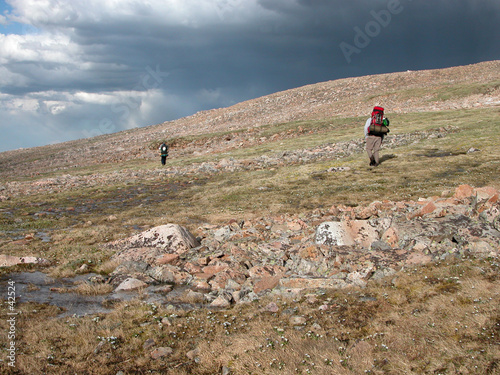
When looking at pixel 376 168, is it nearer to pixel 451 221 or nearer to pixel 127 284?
pixel 451 221

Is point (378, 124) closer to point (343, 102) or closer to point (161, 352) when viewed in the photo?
point (161, 352)

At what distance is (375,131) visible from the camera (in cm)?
2248

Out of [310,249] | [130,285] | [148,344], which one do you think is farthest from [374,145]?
[148,344]

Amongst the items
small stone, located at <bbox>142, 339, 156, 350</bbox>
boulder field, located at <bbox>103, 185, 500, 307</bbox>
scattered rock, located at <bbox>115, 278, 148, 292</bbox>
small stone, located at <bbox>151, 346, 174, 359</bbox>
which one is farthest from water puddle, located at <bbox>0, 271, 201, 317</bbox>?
small stone, located at <bbox>151, 346, 174, 359</bbox>

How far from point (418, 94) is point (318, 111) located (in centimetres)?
1611

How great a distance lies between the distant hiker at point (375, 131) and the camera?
22425 millimetres

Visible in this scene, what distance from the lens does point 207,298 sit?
8531mm

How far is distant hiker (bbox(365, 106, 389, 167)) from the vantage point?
2242 centimetres

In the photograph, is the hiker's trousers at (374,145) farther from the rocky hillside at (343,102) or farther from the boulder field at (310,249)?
the rocky hillside at (343,102)

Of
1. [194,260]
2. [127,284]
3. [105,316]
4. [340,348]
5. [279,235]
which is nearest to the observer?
[340,348]

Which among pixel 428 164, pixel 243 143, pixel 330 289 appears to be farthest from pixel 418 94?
pixel 330 289

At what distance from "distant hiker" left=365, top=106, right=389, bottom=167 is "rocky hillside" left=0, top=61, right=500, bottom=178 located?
2705cm

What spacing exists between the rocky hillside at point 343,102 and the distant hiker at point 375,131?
88.7 ft

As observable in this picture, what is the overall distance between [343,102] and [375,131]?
136ft
